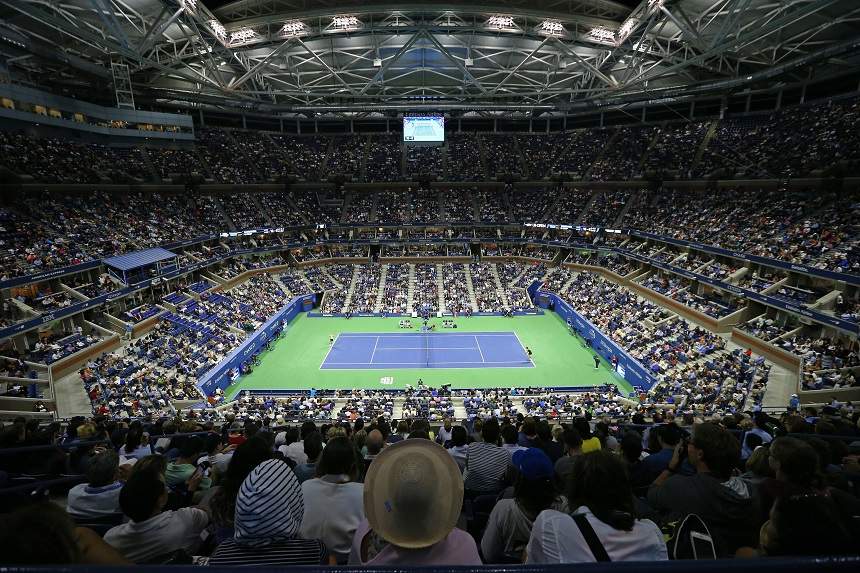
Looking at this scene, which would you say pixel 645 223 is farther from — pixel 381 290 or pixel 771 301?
pixel 381 290

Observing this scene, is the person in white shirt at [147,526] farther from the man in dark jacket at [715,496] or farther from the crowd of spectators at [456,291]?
the crowd of spectators at [456,291]

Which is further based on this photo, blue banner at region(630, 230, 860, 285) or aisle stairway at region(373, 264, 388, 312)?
aisle stairway at region(373, 264, 388, 312)

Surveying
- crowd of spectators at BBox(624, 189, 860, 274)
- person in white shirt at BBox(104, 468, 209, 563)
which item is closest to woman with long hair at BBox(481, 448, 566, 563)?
person in white shirt at BBox(104, 468, 209, 563)

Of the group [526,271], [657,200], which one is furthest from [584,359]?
[657,200]

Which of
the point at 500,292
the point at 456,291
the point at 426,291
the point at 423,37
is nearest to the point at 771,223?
the point at 500,292

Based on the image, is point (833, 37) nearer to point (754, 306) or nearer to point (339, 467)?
point (754, 306)

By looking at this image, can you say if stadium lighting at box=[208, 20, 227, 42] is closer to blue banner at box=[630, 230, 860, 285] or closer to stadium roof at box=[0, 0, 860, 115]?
stadium roof at box=[0, 0, 860, 115]
